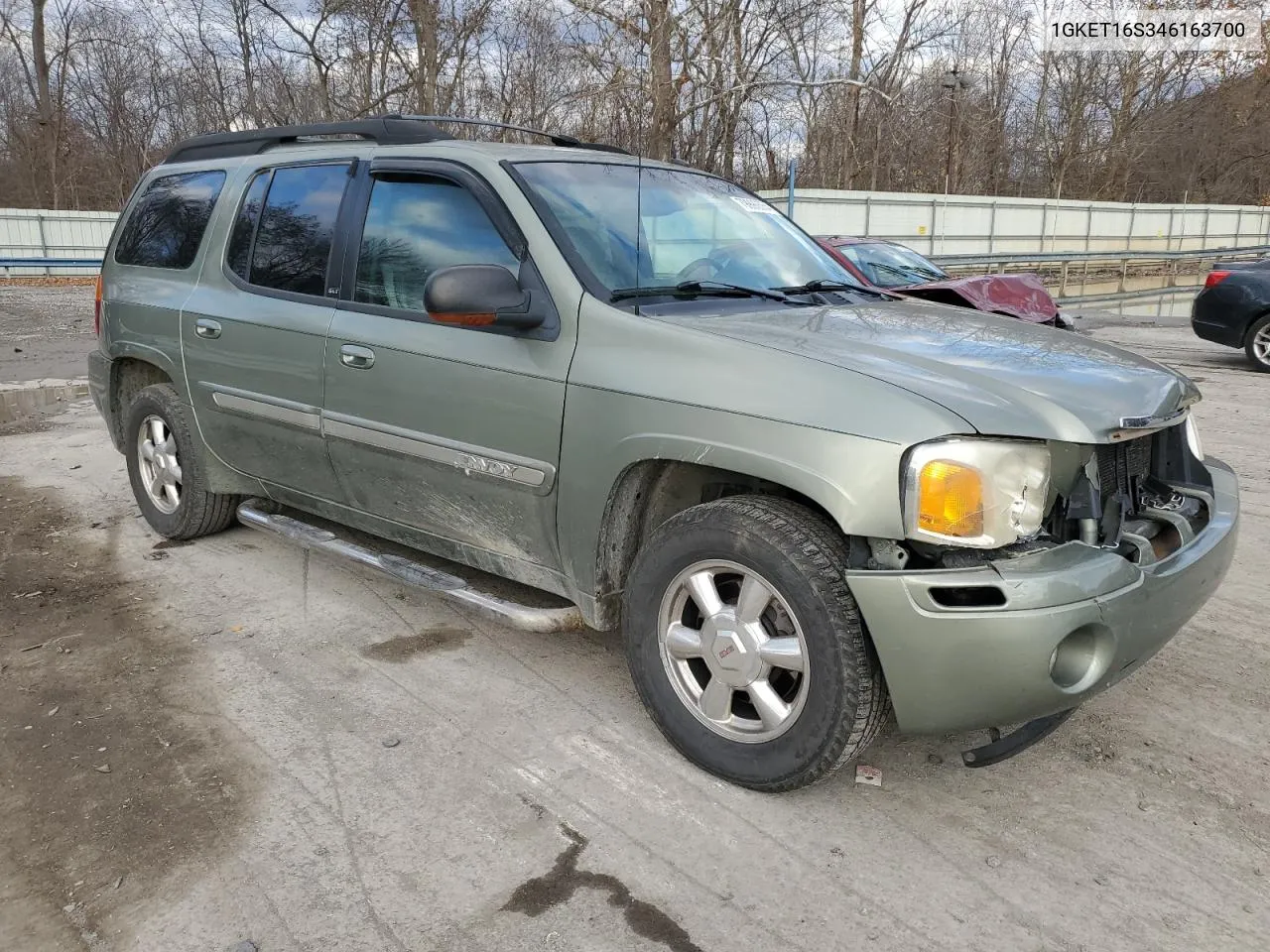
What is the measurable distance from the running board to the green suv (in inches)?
0.7

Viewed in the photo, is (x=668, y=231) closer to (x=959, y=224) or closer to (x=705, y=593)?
(x=705, y=593)

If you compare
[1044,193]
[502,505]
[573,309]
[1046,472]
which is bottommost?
[502,505]

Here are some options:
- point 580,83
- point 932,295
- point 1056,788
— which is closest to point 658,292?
point 1056,788

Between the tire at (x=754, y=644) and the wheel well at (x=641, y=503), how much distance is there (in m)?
0.16

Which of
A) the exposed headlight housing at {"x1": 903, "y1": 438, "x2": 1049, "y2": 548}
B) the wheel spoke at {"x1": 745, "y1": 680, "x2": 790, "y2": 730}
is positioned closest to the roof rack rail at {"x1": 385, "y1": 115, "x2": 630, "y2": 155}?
the exposed headlight housing at {"x1": 903, "y1": 438, "x2": 1049, "y2": 548}

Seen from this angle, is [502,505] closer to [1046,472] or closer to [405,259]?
[405,259]

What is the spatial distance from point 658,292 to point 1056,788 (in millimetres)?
1952

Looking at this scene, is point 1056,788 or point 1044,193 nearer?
point 1056,788

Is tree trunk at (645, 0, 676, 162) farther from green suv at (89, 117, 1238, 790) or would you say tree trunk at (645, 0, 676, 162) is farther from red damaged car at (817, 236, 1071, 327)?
green suv at (89, 117, 1238, 790)

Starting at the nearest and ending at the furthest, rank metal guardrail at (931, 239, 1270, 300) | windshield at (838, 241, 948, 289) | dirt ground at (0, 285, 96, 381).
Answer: windshield at (838, 241, 948, 289)
dirt ground at (0, 285, 96, 381)
metal guardrail at (931, 239, 1270, 300)

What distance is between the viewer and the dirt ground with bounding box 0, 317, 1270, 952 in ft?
7.77

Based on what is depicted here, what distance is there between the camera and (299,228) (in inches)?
161

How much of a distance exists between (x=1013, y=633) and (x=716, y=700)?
898 millimetres

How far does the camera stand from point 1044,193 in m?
43.1
